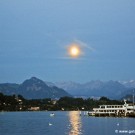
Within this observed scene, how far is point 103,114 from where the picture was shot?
166125mm

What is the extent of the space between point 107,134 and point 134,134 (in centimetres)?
604

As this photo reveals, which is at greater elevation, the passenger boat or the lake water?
the passenger boat

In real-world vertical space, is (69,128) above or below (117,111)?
below

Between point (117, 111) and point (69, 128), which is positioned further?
point (117, 111)

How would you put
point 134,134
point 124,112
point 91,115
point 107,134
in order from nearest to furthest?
point 134,134 → point 107,134 → point 124,112 → point 91,115

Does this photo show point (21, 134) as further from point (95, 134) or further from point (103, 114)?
point (103, 114)

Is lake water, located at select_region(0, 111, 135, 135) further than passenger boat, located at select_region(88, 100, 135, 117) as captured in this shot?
No

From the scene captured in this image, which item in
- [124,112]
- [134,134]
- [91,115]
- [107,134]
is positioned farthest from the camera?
[91,115]

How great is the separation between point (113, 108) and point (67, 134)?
3489 inches

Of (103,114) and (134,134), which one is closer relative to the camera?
(134,134)

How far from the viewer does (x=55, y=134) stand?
7825 centimetres

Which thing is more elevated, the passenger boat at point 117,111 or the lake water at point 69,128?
the passenger boat at point 117,111

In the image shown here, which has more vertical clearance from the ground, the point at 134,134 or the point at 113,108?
the point at 113,108

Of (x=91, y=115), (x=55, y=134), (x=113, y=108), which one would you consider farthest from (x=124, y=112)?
(x=55, y=134)
